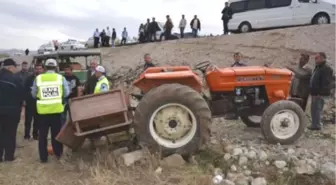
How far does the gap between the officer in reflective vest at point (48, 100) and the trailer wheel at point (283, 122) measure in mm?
3117

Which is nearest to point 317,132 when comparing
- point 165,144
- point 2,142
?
point 165,144

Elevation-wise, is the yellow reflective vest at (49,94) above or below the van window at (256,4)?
below

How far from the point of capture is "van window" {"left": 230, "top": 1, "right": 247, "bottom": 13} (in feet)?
61.5

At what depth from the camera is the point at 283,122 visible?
20.2 feet

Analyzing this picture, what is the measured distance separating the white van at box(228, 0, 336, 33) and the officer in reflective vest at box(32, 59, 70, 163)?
1372 centimetres

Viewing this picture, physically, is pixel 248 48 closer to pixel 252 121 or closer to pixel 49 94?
pixel 252 121

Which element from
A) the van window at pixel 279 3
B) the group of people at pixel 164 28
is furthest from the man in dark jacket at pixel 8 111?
the group of people at pixel 164 28

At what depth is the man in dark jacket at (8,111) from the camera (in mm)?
6270

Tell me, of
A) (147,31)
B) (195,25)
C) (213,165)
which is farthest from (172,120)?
(147,31)

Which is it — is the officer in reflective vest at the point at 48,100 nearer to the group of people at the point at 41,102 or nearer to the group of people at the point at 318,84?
the group of people at the point at 41,102

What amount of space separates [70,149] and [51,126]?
635mm

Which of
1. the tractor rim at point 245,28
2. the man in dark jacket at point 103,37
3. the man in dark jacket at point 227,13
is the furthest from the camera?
the man in dark jacket at point 103,37

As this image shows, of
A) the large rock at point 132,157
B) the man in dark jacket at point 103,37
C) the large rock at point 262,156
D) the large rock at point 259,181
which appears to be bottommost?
the large rock at point 259,181

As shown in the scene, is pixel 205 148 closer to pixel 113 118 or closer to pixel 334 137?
pixel 113 118
